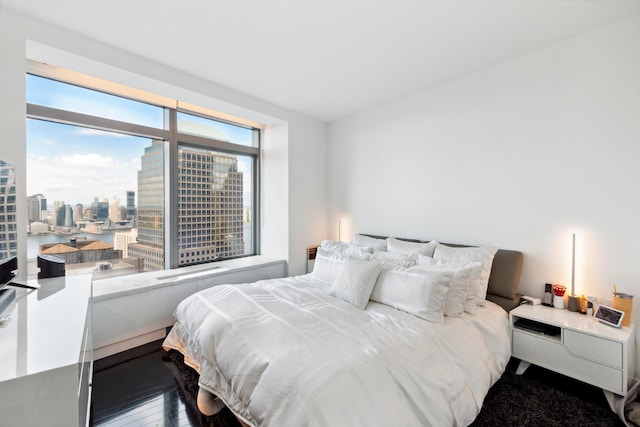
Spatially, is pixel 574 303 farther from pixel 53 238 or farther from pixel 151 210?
pixel 53 238

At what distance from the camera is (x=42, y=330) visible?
1182 millimetres

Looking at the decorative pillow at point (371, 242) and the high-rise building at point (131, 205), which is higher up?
the high-rise building at point (131, 205)

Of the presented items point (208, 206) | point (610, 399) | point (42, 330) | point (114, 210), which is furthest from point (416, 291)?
point (114, 210)

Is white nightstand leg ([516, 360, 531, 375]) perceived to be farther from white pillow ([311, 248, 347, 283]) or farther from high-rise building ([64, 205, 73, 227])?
high-rise building ([64, 205, 73, 227])

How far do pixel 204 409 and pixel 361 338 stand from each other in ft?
3.80

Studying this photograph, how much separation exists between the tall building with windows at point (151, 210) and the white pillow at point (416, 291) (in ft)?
8.94

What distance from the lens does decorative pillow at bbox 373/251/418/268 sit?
8.61 ft

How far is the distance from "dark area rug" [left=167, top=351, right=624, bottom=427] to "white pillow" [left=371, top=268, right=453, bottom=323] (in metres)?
0.69

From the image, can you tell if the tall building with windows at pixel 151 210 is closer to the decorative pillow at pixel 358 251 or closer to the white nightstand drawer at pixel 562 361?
the decorative pillow at pixel 358 251

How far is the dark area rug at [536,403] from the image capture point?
1.75m

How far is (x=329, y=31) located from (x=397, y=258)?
83.3 inches

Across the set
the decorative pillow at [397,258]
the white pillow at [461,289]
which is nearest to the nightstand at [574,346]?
the white pillow at [461,289]

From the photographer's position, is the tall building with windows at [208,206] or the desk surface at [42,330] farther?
the tall building with windows at [208,206]

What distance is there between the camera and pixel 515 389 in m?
2.06
